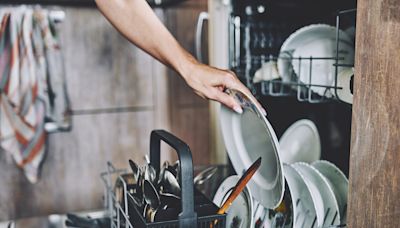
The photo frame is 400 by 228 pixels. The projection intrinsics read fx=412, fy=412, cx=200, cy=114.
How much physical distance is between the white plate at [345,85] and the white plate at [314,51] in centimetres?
11

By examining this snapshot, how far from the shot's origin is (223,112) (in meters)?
0.87

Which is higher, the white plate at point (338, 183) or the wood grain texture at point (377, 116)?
the wood grain texture at point (377, 116)

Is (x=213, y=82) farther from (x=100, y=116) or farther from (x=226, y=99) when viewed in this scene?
(x=100, y=116)

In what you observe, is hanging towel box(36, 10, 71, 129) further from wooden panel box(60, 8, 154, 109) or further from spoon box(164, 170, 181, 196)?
spoon box(164, 170, 181, 196)

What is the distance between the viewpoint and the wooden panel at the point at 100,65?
171 centimetres

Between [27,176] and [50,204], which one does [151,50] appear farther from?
[50,204]

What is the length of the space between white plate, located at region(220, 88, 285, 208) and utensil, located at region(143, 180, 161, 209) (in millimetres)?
215

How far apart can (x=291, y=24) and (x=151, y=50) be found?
1.60 ft

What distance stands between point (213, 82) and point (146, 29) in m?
0.16

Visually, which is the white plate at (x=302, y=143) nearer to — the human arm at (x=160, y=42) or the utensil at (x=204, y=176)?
the utensil at (x=204, y=176)

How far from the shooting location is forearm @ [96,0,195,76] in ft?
2.51

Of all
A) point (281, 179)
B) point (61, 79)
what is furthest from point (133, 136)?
point (281, 179)

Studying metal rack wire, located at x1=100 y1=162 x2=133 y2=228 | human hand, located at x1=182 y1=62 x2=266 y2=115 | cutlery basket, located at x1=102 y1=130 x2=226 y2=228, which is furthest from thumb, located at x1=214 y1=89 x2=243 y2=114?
metal rack wire, located at x1=100 y1=162 x2=133 y2=228

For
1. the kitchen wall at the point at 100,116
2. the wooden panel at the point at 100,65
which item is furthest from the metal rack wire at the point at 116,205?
the wooden panel at the point at 100,65
